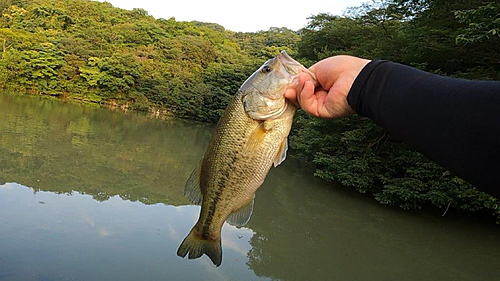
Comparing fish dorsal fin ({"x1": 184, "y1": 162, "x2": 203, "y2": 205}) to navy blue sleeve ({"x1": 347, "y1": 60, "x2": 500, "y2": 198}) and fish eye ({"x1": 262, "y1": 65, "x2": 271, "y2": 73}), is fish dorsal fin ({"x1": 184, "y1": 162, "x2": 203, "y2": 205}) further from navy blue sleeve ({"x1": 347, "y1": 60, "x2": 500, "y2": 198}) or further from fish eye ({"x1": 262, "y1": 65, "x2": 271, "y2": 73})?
navy blue sleeve ({"x1": 347, "y1": 60, "x2": 500, "y2": 198})

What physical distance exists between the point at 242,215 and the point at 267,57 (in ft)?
130

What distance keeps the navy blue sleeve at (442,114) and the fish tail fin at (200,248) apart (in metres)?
1.17

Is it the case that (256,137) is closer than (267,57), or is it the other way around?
(256,137)

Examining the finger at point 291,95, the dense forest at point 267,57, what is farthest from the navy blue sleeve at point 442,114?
the dense forest at point 267,57

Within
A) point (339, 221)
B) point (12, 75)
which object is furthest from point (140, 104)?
point (339, 221)

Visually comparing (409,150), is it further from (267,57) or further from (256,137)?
(267,57)

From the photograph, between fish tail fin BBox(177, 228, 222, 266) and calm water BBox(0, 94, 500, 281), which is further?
calm water BBox(0, 94, 500, 281)

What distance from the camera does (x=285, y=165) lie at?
57.2 feet

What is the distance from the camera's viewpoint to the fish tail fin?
78.6 inches

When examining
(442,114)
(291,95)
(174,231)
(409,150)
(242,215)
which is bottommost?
(174,231)

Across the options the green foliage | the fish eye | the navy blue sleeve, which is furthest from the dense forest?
the navy blue sleeve

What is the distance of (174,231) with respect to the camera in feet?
22.7

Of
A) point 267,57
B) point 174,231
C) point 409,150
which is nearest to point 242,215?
point 174,231

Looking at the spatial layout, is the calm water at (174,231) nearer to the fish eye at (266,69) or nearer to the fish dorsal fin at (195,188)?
the fish dorsal fin at (195,188)
